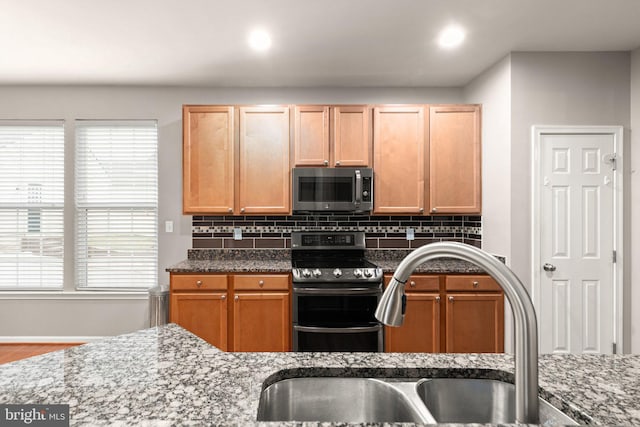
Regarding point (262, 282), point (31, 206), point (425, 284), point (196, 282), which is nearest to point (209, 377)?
point (262, 282)

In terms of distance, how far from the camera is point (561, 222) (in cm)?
309

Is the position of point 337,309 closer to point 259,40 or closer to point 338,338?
point 338,338

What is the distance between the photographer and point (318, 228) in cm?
386

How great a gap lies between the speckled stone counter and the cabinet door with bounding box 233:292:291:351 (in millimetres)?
1969

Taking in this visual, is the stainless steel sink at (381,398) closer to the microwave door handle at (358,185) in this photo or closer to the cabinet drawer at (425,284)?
the cabinet drawer at (425,284)

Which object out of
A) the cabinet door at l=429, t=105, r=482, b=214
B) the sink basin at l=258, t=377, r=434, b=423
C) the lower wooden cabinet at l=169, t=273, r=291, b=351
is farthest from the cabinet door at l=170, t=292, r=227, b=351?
the sink basin at l=258, t=377, r=434, b=423

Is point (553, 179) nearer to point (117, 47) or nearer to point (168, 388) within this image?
point (168, 388)

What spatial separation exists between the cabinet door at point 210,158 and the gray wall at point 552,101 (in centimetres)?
244

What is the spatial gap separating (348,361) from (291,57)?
2.78 meters

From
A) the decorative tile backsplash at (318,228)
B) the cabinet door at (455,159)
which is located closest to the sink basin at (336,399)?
the cabinet door at (455,159)

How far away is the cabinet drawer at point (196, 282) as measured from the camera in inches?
126

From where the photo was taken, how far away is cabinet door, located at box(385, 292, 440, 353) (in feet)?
10.3

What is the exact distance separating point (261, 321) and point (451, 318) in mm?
1581

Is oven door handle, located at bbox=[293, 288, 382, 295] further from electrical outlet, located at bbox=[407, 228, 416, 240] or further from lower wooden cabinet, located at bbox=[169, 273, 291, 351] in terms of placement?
electrical outlet, located at bbox=[407, 228, 416, 240]
